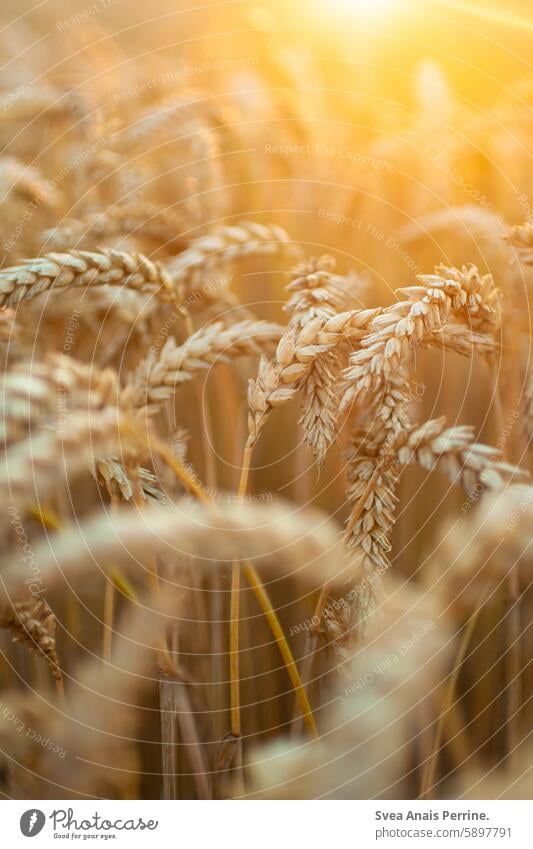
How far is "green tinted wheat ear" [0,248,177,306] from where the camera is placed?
0.53m

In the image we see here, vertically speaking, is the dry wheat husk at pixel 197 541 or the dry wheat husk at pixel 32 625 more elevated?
the dry wheat husk at pixel 197 541

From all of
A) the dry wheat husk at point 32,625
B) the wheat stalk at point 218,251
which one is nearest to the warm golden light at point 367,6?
the wheat stalk at point 218,251

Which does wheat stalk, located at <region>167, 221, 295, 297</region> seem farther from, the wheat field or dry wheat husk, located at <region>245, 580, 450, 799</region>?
dry wheat husk, located at <region>245, 580, 450, 799</region>

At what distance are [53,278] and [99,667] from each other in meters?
0.35

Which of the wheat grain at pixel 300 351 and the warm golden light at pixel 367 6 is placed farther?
the warm golden light at pixel 367 6

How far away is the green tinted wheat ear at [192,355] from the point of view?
0.57 meters

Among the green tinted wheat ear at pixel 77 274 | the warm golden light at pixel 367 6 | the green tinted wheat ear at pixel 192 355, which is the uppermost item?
the warm golden light at pixel 367 6

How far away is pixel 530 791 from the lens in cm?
65

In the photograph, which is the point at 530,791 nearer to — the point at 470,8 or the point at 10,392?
the point at 10,392
